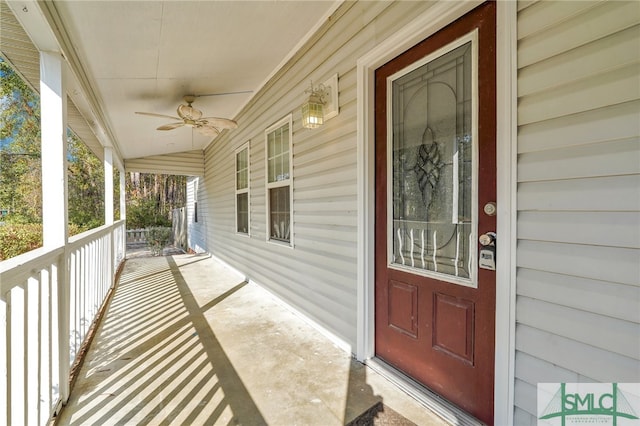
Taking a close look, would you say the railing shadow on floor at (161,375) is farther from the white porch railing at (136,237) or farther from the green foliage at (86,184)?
the white porch railing at (136,237)

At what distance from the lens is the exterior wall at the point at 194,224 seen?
8.66 metres

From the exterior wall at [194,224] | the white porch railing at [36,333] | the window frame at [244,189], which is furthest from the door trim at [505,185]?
the exterior wall at [194,224]

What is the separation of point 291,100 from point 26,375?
3.08 meters

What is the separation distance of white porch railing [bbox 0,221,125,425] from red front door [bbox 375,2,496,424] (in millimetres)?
2018

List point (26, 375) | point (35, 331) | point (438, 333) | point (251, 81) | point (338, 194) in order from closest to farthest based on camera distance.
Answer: point (26, 375) → point (35, 331) → point (438, 333) → point (338, 194) → point (251, 81)

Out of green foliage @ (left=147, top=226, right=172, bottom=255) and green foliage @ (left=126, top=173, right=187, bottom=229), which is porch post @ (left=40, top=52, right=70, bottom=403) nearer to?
green foliage @ (left=147, top=226, right=172, bottom=255)

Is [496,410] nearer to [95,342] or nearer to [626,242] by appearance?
[626,242]

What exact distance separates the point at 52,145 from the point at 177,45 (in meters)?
1.41

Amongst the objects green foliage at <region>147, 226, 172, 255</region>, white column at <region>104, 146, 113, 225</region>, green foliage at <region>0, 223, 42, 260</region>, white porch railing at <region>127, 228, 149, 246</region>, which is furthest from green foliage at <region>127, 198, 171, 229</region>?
green foliage at <region>0, 223, 42, 260</region>

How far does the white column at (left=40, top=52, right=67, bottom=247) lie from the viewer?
183cm

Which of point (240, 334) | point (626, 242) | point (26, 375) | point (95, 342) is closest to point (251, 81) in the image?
point (240, 334)

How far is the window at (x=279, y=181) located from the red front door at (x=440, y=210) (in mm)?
1603

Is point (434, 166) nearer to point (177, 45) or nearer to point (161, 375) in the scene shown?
point (161, 375)

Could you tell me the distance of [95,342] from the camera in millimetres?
2664
